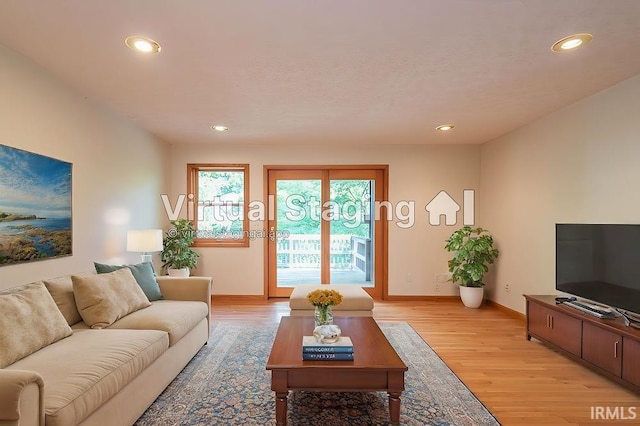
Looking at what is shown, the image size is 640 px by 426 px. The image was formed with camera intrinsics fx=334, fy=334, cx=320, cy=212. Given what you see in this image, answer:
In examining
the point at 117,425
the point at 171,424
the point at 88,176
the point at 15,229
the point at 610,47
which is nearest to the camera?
the point at 117,425

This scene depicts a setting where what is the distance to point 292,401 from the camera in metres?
2.35

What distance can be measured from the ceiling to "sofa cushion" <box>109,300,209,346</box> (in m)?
1.98

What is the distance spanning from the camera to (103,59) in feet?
8.23

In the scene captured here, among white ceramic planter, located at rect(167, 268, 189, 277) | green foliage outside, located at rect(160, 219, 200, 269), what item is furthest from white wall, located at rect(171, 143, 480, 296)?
white ceramic planter, located at rect(167, 268, 189, 277)

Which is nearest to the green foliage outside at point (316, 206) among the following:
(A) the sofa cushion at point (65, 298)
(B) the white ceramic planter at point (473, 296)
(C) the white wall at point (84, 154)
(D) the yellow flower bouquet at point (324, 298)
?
(B) the white ceramic planter at point (473, 296)

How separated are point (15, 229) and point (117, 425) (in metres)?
1.67

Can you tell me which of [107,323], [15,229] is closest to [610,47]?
[107,323]

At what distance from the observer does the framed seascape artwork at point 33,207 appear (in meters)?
2.40

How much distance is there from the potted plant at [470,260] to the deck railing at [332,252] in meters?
1.32

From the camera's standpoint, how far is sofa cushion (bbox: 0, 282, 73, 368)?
1789 millimetres

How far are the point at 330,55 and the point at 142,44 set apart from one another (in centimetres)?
130

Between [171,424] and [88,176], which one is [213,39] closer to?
[88,176]

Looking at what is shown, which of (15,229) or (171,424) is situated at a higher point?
(15,229)

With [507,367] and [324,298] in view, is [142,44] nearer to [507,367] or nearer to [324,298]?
[324,298]
